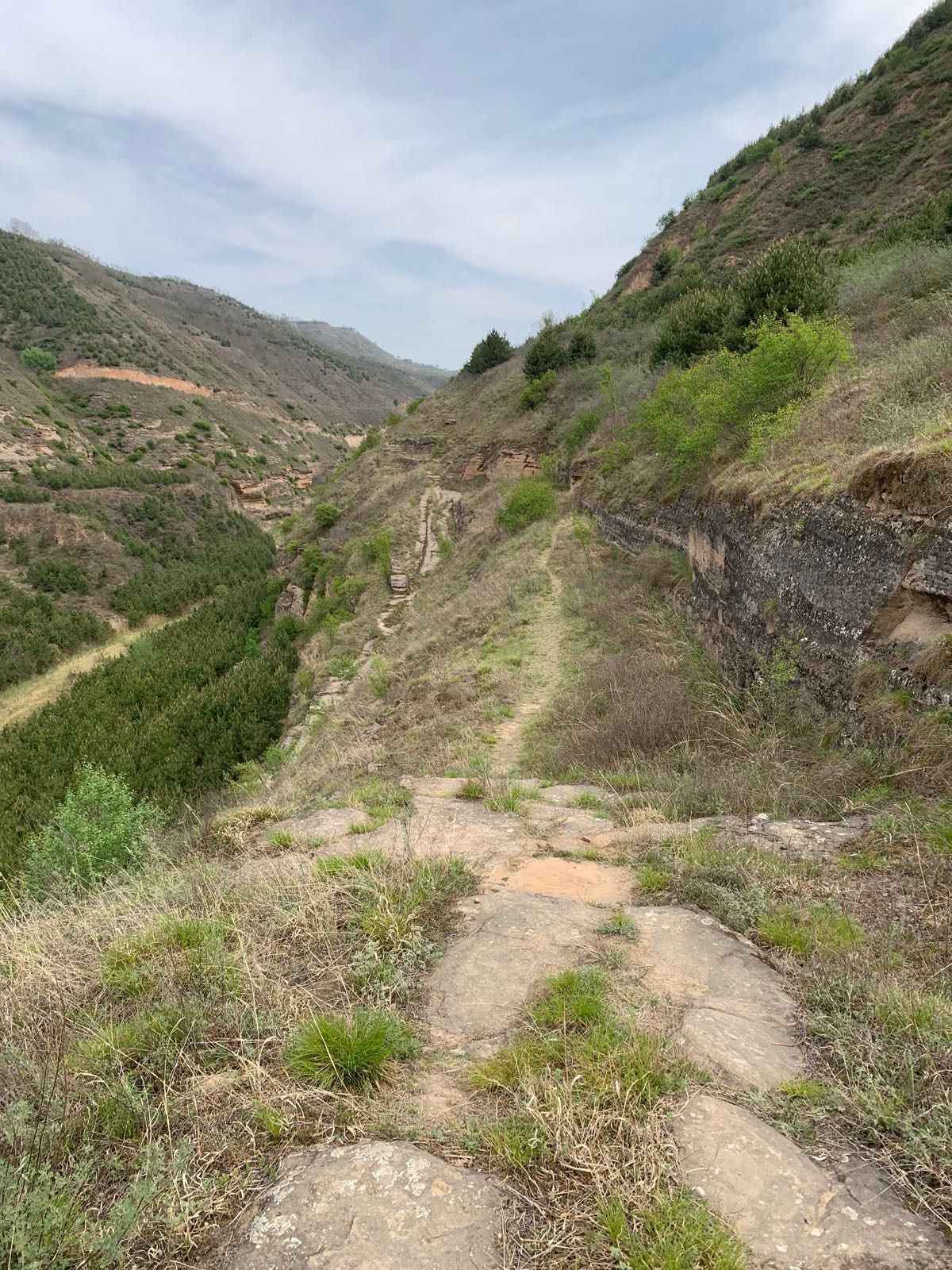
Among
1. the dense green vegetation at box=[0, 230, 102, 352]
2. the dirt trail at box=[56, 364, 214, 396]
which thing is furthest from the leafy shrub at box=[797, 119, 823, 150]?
the dense green vegetation at box=[0, 230, 102, 352]

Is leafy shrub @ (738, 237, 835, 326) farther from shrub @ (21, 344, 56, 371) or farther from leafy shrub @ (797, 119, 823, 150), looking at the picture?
shrub @ (21, 344, 56, 371)

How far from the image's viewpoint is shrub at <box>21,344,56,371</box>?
5428 centimetres

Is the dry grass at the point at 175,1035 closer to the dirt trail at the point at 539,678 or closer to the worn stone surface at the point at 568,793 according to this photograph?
the worn stone surface at the point at 568,793

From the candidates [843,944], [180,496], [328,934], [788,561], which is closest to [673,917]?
[843,944]

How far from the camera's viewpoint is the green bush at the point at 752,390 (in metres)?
9.45

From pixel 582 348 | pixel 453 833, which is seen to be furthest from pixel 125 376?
pixel 453 833

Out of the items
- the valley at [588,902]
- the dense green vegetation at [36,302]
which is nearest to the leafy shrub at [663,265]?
the valley at [588,902]

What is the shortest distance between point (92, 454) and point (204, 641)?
28.7m

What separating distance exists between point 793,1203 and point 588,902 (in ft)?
7.04

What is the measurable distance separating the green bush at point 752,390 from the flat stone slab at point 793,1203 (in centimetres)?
909

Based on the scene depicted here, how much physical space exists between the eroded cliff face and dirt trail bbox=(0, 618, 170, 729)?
83.7 feet

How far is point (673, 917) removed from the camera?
3.64 m

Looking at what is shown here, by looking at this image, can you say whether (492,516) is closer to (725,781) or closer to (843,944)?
(725,781)

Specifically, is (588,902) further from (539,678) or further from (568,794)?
(539,678)
